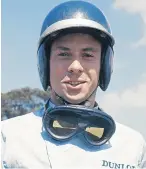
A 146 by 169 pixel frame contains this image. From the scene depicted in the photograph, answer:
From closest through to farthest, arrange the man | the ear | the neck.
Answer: the man → the neck → the ear

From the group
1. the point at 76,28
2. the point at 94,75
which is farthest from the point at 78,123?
the point at 76,28

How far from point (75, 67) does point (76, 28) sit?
1.20 feet

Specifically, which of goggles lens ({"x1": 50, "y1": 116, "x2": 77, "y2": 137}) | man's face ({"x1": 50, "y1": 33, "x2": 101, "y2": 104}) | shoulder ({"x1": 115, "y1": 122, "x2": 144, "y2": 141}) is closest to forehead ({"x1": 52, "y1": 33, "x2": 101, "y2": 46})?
man's face ({"x1": 50, "y1": 33, "x2": 101, "y2": 104})

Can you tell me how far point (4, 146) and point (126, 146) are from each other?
0.95 meters

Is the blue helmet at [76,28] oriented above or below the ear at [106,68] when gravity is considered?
above

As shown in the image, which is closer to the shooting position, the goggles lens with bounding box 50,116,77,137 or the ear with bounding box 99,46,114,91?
the goggles lens with bounding box 50,116,77,137

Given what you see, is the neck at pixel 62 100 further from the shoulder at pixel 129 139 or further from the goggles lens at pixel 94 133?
the shoulder at pixel 129 139

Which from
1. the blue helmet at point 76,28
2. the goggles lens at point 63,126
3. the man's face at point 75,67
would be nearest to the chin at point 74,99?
the man's face at point 75,67

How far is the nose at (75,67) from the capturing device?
2.90m

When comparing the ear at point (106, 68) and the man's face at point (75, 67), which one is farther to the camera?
the ear at point (106, 68)

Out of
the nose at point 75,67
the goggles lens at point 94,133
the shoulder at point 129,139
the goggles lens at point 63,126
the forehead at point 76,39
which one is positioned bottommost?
the shoulder at point 129,139

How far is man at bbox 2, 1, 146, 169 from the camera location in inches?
113

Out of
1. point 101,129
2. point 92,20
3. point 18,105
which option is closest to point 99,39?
point 92,20

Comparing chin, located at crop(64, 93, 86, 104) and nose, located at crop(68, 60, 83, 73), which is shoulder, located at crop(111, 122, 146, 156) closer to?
chin, located at crop(64, 93, 86, 104)
